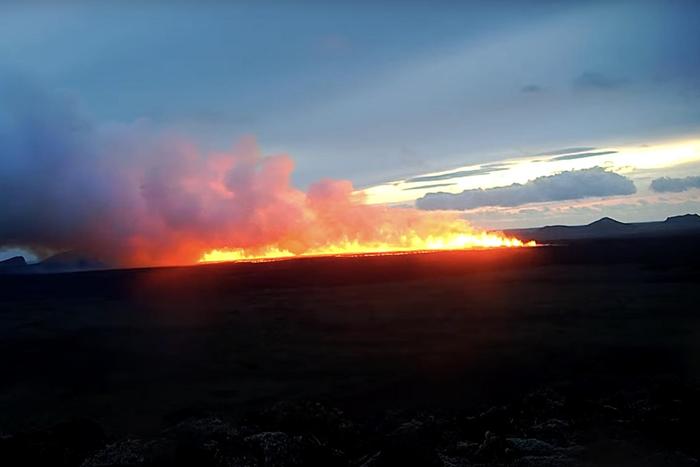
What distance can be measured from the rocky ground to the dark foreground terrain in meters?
0.08

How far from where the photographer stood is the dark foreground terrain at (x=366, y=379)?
1703 cm

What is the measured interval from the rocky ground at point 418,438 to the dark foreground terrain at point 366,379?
8 cm

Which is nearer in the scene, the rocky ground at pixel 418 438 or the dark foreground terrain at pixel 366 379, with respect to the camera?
the rocky ground at pixel 418 438

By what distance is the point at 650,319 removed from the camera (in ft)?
128

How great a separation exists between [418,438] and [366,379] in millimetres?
9473

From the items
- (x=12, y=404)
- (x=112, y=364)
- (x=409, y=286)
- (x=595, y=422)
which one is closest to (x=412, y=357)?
(x=595, y=422)

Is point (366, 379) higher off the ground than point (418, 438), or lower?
lower

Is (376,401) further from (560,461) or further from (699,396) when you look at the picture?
(699,396)

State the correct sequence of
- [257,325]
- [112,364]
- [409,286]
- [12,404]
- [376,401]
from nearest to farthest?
[376,401] → [12,404] → [112,364] → [257,325] → [409,286]

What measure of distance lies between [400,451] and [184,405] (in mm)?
13161

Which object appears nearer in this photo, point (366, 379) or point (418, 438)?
point (418, 438)

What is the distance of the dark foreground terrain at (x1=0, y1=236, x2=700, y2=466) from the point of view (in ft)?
55.9

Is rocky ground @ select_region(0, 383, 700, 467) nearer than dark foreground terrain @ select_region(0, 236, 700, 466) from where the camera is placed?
Yes

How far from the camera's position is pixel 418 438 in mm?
18141
